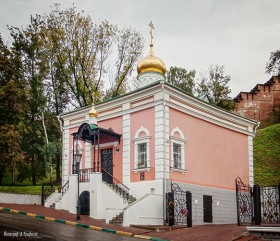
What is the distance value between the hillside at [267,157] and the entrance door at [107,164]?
541 inches

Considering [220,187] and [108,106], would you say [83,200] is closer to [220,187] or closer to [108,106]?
[108,106]

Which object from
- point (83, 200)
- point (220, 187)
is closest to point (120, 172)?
point (83, 200)

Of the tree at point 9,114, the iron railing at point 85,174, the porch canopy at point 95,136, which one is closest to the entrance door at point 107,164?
the porch canopy at point 95,136

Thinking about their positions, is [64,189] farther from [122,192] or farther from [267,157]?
[267,157]

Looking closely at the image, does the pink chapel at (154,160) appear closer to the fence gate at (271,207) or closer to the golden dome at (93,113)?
the golden dome at (93,113)

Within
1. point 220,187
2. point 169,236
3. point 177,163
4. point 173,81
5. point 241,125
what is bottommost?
point 169,236

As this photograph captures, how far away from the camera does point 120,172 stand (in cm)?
1919

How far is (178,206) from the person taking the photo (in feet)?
55.9

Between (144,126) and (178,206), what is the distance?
401 cm

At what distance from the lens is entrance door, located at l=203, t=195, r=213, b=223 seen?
18.8 m

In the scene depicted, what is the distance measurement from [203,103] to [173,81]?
2030 cm

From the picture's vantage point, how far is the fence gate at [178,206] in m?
16.2

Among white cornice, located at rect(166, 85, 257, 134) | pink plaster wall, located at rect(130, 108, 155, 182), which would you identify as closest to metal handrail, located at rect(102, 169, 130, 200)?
pink plaster wall, located at rect(130, 108, 155, 182)

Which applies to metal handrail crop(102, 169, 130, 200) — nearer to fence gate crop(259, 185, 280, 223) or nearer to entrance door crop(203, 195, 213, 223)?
entrance door crop(203, 195, 213, 223)
